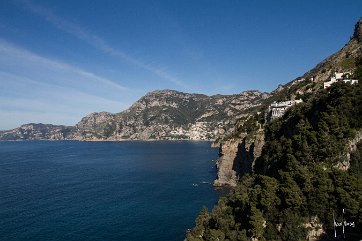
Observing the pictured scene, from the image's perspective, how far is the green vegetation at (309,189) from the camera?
51581mm

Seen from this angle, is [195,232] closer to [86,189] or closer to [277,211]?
[277,211]

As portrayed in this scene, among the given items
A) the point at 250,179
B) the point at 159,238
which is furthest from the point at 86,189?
the point at 250,179

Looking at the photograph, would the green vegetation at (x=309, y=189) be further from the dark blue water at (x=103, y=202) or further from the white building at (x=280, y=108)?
the white building at (x=280, y=108)

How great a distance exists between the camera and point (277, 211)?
54.1 meters

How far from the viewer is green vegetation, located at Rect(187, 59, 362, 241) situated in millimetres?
51581

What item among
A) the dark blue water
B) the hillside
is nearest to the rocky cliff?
the dark blue water

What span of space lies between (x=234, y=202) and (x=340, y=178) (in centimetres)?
1842

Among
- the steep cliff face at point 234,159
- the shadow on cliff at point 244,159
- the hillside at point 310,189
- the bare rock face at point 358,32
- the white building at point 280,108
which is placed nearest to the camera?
the hillside at point 310,189

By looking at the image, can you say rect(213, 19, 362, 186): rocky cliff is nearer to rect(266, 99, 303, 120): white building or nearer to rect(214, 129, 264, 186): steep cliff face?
rect(214, 129, 264, 186): steep cliff face

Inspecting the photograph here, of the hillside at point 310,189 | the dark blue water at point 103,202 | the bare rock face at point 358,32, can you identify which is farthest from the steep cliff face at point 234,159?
the bare rock face at point 358,32

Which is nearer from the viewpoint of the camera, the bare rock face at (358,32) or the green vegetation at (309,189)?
the green vegetation at (309,189)

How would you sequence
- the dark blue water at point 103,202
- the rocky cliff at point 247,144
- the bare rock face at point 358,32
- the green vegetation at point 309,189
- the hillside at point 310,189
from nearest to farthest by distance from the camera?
the hillside at point 310,189 → the green vegetation at point 309,189 → the dark blue water at point 103,202 → the rocky cliff at point 247,144 → the bare rock face at point 358,32

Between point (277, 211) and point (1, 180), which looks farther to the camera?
point (1, 180)

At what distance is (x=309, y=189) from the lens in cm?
5375
